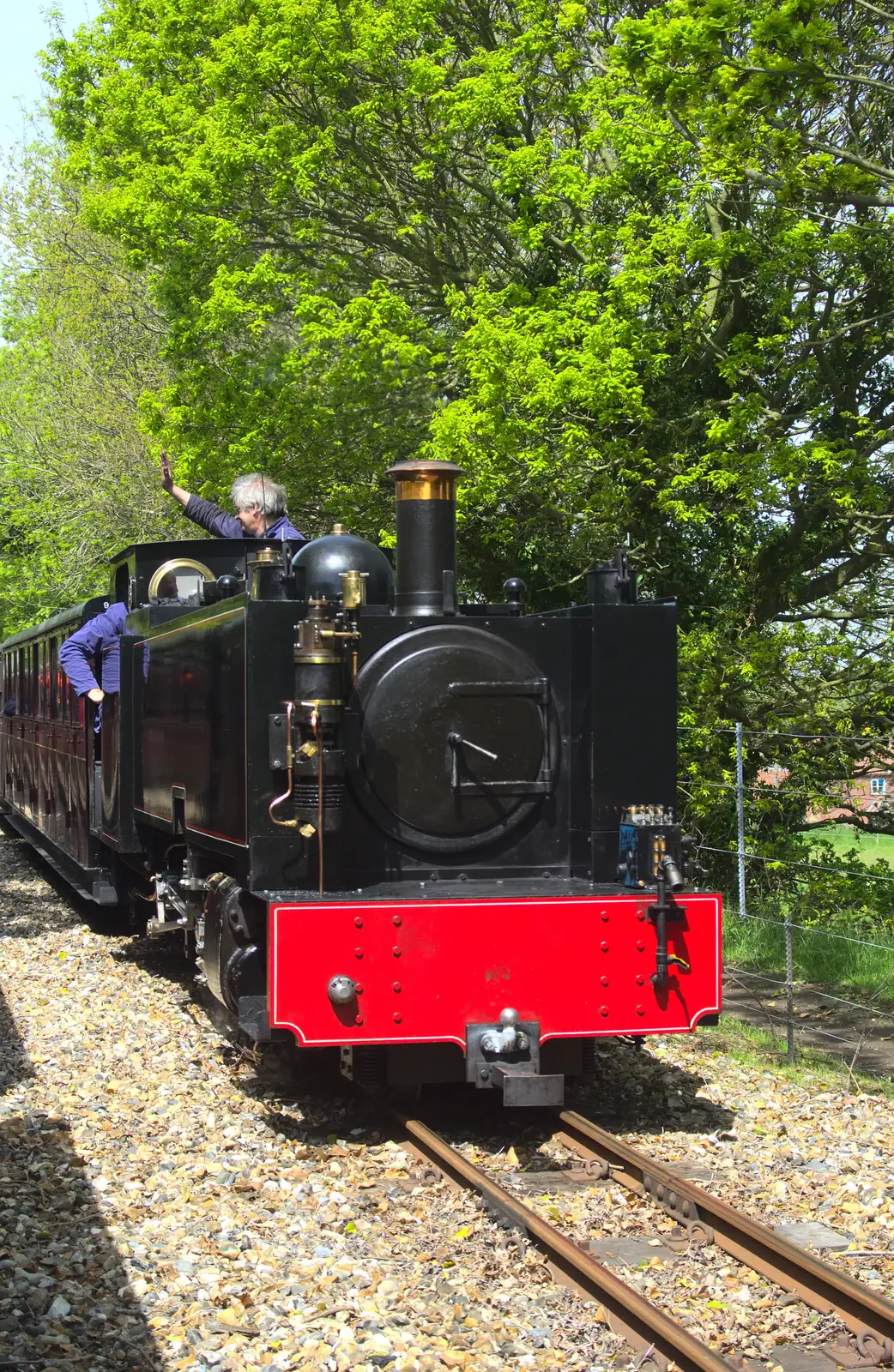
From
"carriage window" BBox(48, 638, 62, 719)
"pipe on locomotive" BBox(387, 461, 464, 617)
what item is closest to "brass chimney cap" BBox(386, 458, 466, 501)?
"pipe on locomotive" BBox(387, 461, 464, 617)

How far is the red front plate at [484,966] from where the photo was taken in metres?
5.62

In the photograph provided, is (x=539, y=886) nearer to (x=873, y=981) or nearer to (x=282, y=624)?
(x=282, y=624)

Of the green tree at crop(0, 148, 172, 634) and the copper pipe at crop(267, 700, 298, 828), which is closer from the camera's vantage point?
the copper pipe at crop(267, 700, 298, 828)

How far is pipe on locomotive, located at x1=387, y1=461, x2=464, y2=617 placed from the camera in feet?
20.8

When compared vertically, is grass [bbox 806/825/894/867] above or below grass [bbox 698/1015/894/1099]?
above

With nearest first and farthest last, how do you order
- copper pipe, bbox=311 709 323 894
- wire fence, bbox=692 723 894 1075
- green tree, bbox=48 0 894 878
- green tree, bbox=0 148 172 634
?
1. copper pipe, bbox=311 709 323 894
2. wire fence, bbox=692 723 894 1075
3. green tree, bbox=48 0 894 878
4. green tree, bbox=0 148 172 634

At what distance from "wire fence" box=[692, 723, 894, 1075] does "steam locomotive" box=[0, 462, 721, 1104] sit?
156 cm

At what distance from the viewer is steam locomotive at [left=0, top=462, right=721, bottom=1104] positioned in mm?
5684

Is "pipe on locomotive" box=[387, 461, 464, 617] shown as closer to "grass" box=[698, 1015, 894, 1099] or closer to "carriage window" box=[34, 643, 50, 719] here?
"grass" box=[698, 1015, 894, 1099]

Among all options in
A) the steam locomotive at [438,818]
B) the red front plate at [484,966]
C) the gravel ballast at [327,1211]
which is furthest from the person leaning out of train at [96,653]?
the red front plate at [484,966]

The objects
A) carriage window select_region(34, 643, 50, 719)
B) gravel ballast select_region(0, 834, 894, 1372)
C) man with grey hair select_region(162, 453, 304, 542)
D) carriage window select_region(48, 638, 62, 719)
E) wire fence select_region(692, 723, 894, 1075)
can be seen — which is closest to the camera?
gravel ballast select_region(0, 834, 894, 1372)

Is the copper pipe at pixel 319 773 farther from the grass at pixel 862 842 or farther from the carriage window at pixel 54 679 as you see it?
the grass at pixel 862 842

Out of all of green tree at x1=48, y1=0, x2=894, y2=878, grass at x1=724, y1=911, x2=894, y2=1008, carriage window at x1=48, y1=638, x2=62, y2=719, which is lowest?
grass at x1=724, y1=911, x2=894, y2=1008

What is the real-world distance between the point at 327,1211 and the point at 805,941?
6033mm
